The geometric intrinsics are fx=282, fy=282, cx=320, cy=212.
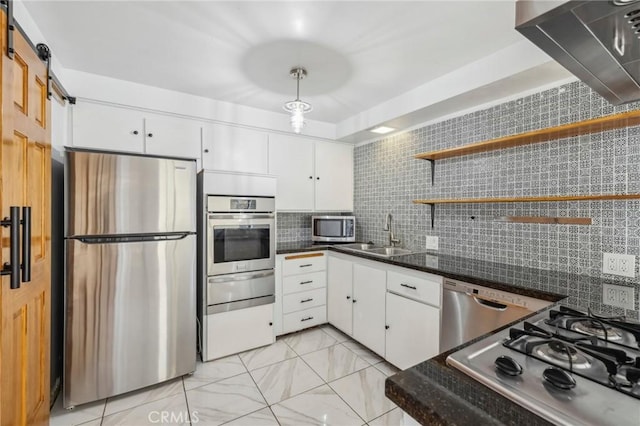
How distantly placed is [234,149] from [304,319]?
186cm

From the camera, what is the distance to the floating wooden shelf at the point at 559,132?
146 centimetres

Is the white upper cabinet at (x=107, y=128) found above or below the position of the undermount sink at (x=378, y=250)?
above

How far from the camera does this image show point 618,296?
1.32m

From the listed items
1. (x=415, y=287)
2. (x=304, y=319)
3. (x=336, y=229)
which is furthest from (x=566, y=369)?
(x=336, y=229)

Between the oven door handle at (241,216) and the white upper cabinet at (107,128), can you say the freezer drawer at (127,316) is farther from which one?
the white upper cabinet at (107,128)

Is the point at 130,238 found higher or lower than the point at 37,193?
lower

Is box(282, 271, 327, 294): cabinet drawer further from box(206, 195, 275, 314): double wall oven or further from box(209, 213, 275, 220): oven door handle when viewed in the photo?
box(209, 213, 275, 220): oven door handle

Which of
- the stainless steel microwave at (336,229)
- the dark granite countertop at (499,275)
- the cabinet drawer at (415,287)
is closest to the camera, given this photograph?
the dark granite countertop at (499,275)

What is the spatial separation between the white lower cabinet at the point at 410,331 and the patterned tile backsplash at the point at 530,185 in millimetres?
672

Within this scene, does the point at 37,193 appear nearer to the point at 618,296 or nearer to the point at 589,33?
the point at 589,33

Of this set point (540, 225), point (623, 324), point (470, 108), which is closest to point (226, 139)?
point (470, 108)

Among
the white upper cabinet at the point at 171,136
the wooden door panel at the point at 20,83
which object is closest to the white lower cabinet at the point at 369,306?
the white upper cabinet at the point at 171,136

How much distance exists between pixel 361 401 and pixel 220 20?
8.29 ft

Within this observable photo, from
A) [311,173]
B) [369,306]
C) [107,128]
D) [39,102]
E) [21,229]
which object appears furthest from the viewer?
[311,173]
